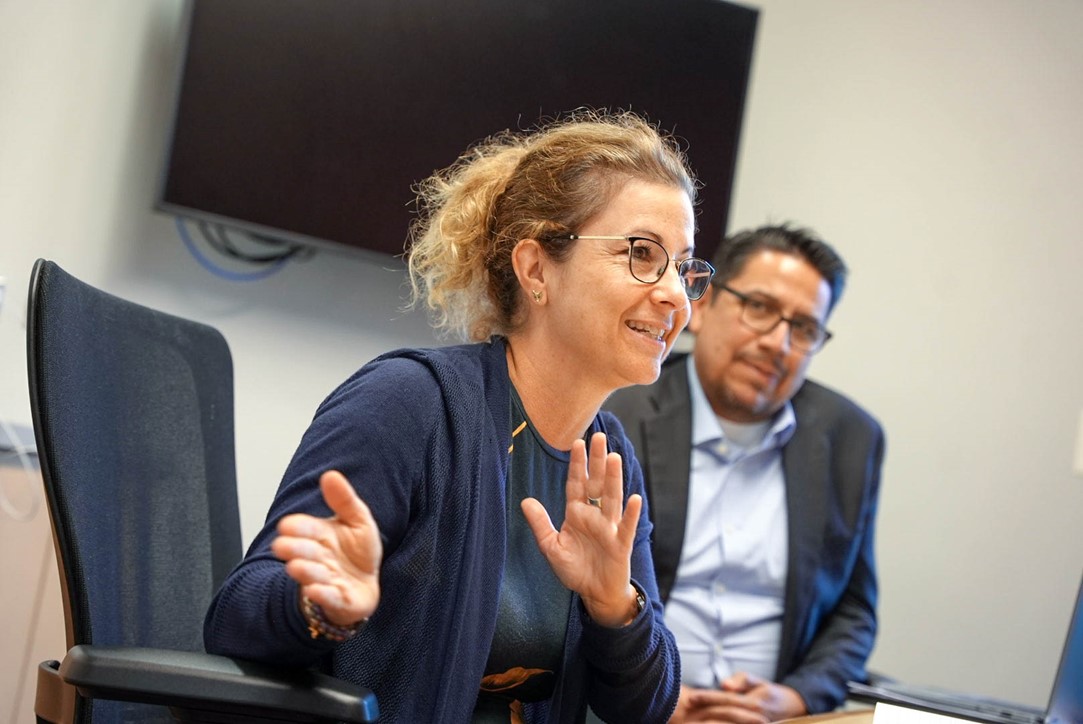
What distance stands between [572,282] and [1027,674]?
2.26m

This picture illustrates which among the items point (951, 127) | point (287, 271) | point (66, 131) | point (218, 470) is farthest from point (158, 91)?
point (951, 127)

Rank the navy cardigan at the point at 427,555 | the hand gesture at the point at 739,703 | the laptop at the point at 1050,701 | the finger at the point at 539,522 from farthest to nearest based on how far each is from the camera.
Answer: the hand gesture at the point at 739,703 < the laptop at the point at 1050,701 < the finger at the point at 539,522 < the navy cardigan at the point at 427,555

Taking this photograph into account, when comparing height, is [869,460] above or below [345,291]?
below

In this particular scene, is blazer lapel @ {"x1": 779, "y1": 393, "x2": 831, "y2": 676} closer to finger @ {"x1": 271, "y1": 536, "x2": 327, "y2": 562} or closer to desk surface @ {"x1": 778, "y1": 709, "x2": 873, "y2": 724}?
desk surface @ {"x1": 778, "y1": 709, "x2": 873, "y2": 724}

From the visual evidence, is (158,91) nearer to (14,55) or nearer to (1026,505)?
(14,55)

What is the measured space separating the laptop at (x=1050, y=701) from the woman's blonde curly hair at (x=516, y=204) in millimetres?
779

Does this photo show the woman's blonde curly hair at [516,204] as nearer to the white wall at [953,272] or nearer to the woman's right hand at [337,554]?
the woman's right hand at [337,554]

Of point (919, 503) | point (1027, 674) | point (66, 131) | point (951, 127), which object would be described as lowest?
point (1027, 674)

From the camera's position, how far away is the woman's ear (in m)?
1.59

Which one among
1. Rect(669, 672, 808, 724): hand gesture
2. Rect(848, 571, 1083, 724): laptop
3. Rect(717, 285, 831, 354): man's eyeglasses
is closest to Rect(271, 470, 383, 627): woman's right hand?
Rect(848, 571, 1083, 724): laptop

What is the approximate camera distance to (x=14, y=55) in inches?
96.5

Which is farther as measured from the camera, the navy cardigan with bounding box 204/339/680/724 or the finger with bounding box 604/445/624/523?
the finger with bounding box 604/445/624/523

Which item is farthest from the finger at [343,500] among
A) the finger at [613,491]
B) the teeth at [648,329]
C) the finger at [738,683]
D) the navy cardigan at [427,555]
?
the finger at [738,683]

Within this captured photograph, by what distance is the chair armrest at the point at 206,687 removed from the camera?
0.98 meters
